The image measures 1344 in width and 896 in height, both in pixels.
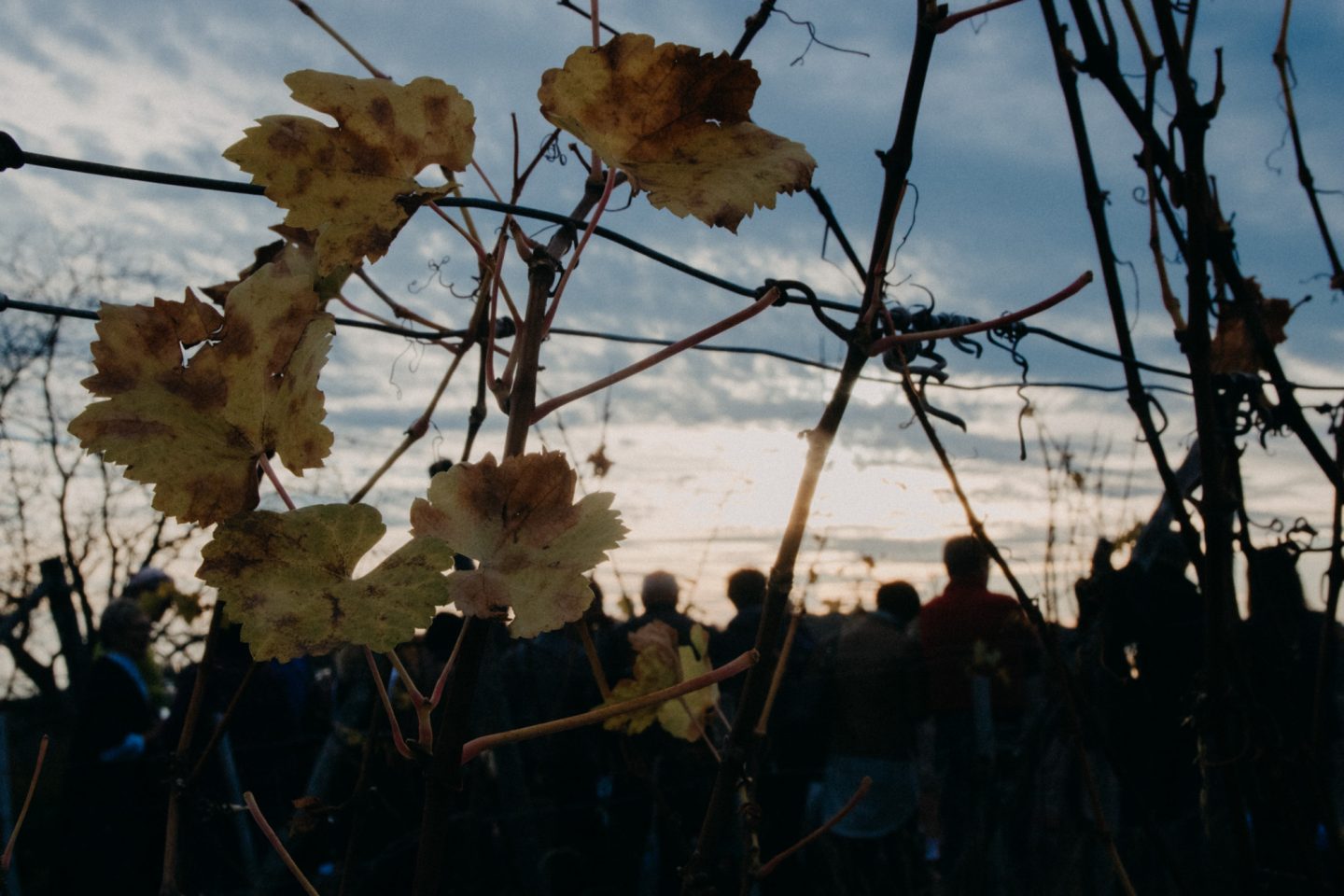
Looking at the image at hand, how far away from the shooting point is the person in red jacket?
4.36 metres

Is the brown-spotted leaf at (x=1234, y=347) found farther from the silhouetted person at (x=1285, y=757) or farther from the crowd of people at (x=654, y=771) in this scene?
the crowd of people at (x=654, y=771)

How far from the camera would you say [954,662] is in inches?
179

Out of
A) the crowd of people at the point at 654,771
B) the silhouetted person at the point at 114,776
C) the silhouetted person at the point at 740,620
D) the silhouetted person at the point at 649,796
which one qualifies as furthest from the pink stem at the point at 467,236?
the silhouetted person at the point at 114,776

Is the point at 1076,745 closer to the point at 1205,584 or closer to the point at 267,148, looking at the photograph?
the point at 1205,584

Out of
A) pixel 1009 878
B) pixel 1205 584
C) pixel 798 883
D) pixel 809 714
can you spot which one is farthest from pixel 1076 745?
pixel 798 883

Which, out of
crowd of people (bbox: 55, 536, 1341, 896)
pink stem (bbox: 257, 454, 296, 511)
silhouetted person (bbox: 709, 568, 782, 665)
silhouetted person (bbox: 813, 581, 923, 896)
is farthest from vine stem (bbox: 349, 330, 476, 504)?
silhouetted person (bbox: 813, 581, 923, 896)

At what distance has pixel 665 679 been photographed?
105 centimetres

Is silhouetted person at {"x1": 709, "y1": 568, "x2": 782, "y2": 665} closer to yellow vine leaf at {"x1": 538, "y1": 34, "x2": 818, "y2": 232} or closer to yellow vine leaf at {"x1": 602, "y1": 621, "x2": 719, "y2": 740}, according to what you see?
yellow vine leaf at {"x1": 602, "y1": 621, "x2": 719, "y2": 740}

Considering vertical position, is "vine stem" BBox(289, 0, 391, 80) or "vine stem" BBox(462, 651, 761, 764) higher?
"vine stem" BBox(289, 0, 391, 80)

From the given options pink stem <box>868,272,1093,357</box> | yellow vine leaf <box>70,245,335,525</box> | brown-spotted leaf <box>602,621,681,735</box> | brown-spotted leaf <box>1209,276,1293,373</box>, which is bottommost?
brown-spotted leaf <box>602,621,681,735</box>

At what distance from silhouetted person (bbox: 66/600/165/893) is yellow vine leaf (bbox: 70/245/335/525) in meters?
4.48

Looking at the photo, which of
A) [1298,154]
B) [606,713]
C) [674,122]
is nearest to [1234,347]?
[1298,154]

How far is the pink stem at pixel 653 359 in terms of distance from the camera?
0.59 meters

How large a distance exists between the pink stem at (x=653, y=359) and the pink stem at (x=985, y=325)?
97mm
